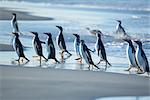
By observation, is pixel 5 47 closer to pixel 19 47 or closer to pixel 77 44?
pixel 19 47

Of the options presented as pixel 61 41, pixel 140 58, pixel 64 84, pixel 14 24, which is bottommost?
pixel 64 84

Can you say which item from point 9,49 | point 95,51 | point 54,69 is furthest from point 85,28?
point 9,49

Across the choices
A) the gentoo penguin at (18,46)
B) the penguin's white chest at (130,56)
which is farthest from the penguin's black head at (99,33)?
the gentoo penguin at (18,46)

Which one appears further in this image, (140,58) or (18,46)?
(18,46)

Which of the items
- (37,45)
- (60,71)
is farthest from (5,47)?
(60,71)

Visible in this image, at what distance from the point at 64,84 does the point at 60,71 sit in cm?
10

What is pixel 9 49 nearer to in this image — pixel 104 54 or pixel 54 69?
pixel 54 69

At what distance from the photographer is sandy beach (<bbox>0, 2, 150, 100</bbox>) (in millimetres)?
2750

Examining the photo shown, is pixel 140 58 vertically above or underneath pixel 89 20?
underneath

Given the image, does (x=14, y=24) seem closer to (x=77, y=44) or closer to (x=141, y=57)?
(x=77, y=44)

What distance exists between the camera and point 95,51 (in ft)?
9.19

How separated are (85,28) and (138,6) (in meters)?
0.42

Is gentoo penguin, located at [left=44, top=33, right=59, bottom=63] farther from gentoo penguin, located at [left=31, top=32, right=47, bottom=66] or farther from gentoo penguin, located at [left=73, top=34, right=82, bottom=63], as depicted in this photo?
gentoo penguin, located at [left=73, top=34, right=82, bottom=63]

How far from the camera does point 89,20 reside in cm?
277
